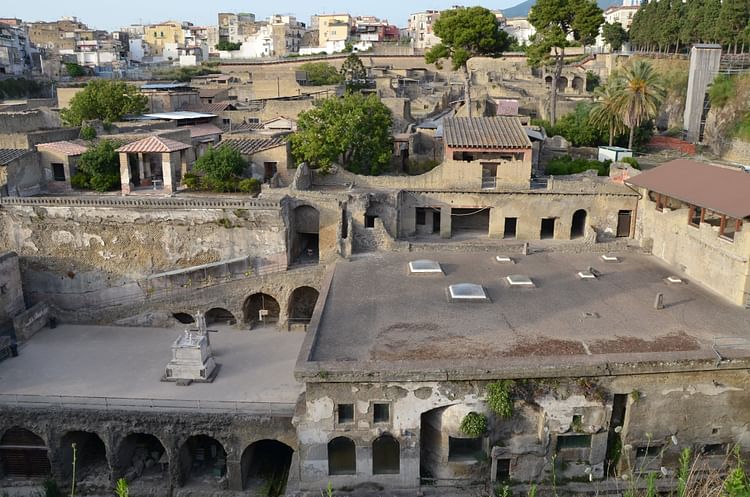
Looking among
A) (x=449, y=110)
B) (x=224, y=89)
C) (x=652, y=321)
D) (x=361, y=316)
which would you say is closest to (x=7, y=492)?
(x=361, y=316)

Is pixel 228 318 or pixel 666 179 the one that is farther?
pixel 228 318

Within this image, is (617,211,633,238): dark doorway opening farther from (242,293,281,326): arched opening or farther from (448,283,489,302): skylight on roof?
(242,293,281,326): arched opening

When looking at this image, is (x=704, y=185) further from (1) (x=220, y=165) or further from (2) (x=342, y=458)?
(1) (x=220, y=165)

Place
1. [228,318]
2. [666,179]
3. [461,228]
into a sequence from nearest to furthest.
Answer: [666,179]
[228,318]
[461,228]

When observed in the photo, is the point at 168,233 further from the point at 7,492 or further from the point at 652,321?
the point at 652,321

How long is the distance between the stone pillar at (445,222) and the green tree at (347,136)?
527 cm

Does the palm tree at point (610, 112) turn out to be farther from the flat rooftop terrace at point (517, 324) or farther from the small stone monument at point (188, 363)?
the small stone monument at point (188, 363)

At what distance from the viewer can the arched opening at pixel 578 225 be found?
3598 centimetres

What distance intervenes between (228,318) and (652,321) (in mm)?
19416

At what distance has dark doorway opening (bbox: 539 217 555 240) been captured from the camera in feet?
118

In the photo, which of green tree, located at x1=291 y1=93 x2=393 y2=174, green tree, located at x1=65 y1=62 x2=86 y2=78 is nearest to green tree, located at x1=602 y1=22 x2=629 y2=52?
green tree, located at x1=291 y1=93 x2=393 y2=174

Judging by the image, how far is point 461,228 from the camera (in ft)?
122

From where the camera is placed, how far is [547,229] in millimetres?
36625

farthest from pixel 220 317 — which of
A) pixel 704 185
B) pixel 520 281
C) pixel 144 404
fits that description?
pixel 704 185
